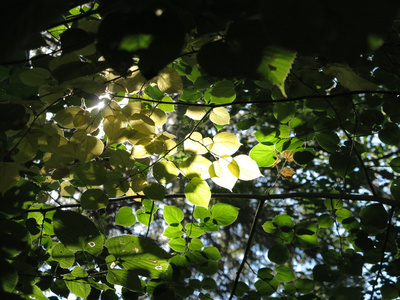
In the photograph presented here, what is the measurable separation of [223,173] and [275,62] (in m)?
0.63

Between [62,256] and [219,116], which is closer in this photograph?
[62,256]

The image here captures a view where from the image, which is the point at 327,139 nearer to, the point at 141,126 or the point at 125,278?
the point at 141,126

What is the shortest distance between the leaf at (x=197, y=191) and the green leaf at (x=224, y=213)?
0.11 m

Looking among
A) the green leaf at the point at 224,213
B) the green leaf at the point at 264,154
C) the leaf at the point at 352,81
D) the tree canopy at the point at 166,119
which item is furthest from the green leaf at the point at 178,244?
the leaf at the point at 352,81

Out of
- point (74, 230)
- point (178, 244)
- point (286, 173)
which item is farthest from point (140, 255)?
point (286, 173)

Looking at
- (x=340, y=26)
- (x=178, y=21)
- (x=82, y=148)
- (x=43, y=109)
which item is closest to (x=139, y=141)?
(x=82, y=148)

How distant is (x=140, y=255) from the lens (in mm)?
852

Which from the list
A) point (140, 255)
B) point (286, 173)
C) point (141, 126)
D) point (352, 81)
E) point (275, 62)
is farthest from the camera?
point (286, 173)

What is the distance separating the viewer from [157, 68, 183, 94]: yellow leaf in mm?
896

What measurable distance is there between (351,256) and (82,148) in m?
0.96

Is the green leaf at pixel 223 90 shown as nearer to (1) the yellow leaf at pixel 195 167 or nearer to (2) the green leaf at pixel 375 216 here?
(1) the yellow leaf at pixel 195 167

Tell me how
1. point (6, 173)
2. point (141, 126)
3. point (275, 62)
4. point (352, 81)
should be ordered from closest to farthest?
1. point (275, 62)
2. point (352, 81)
3. point (6, 173)
4. point (141, 126)

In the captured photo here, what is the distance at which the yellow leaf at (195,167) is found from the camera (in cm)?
101

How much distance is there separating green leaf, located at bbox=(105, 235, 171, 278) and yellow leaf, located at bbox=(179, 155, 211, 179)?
250mm
